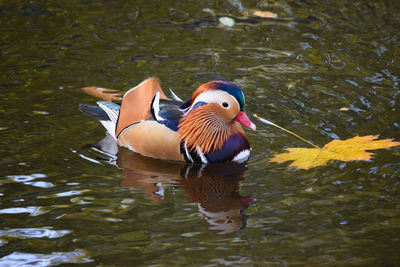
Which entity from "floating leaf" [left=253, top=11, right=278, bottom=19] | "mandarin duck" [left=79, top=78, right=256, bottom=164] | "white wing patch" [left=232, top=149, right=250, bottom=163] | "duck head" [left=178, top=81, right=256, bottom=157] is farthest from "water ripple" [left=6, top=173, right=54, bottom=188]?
"floating leaf" [left=253, top=11, right=278, bottom=19]

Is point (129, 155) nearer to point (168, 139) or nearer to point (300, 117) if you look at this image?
point (168, 139)

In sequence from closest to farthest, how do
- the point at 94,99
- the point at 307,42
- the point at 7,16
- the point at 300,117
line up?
the point at 300,117 < the point at 94,99 < the point at 307,42 < the point at 7,16

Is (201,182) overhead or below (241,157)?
below

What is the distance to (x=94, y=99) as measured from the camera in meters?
6.45

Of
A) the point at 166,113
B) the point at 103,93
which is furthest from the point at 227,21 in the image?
the point at 166,113

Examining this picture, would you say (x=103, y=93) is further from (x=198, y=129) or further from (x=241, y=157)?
(x=241, y=157)

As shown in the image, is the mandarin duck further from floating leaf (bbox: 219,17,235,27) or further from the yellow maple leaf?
floating leaf (bbox: 219,17,235,27)

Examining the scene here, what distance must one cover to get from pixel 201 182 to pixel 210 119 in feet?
2.13

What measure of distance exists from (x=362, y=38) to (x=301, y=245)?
172 inches

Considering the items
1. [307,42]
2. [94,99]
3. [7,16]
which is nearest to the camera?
[94,99]

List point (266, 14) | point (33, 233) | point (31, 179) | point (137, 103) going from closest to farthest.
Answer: point (33, 233), point (31, 179), point (137, 103), point (266, 14)

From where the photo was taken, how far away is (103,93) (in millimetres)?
6531

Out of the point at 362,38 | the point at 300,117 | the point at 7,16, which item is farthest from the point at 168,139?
the point at 7,16

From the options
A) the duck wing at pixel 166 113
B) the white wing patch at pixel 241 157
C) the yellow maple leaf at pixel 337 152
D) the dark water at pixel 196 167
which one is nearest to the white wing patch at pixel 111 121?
the dark water at pixel 196 167
